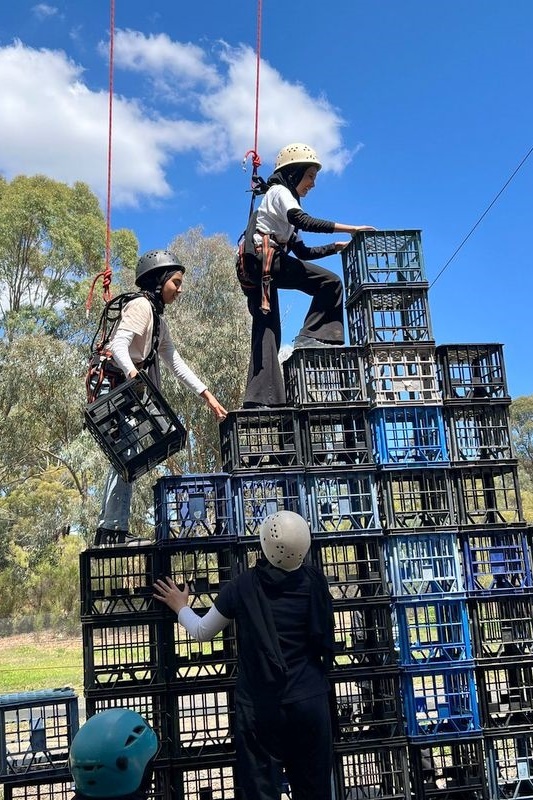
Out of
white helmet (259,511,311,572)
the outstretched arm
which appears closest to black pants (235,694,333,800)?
the outstretched arm

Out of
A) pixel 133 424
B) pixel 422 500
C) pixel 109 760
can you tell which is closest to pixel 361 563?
pixel 422 500

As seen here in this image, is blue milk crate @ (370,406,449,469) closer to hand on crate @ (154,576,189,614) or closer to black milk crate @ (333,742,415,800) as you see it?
hand on crate @ (154,576,189,614)

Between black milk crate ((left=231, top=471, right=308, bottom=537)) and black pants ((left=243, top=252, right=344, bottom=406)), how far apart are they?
0.65 metres

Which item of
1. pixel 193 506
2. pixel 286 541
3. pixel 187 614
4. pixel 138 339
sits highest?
pixel 138 339

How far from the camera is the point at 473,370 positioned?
13.5 feet

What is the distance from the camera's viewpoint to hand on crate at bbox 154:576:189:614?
3283 mm

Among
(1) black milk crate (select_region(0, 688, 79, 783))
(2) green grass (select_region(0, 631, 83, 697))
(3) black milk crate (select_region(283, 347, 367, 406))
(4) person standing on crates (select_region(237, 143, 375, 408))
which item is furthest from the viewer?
(2) green grass (select_region(0, 631, 83, 697))

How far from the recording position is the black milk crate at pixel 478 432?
3.95 meters

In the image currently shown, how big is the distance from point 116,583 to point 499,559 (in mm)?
1924

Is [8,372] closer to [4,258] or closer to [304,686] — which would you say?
[4,258]

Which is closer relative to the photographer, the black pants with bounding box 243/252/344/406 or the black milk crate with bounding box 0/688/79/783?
the black milk crate with bounding box 0/688/79/783

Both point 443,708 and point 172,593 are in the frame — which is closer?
point 172,593

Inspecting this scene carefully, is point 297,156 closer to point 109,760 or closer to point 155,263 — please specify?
point 155,263

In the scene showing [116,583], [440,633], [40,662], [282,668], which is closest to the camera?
[282,668]
